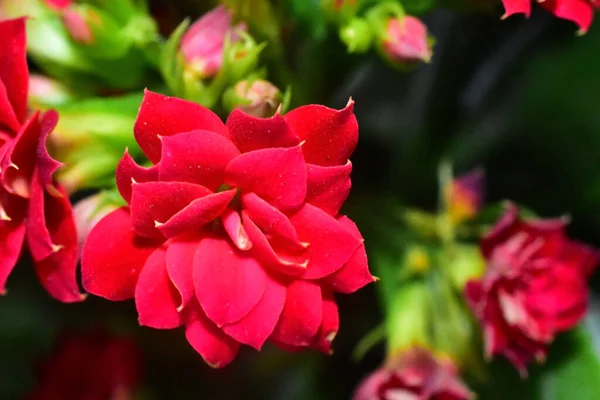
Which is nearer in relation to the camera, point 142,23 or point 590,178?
point 142,23

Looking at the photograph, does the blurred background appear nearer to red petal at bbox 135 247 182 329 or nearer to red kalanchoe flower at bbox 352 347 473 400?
red kalanchoe flower at bbox 352 347 473 400

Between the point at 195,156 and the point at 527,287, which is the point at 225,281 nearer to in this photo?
the point at 195,156

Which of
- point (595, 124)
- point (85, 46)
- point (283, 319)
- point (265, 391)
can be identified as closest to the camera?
point (283, 319)

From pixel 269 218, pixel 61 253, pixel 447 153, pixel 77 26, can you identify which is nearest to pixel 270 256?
pixel 269 218

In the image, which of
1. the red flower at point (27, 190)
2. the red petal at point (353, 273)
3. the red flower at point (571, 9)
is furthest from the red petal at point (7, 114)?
the red flower at point (571, 9)

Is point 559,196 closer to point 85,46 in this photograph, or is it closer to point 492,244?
point 492,244

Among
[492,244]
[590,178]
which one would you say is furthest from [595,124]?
[492,244]

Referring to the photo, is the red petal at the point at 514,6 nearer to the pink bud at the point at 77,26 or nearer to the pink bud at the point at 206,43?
the pink bud at the point at 206,43

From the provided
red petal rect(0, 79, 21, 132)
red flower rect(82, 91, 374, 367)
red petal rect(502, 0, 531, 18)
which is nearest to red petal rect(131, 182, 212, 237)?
red flower rect(82, 91, 374, 367)
